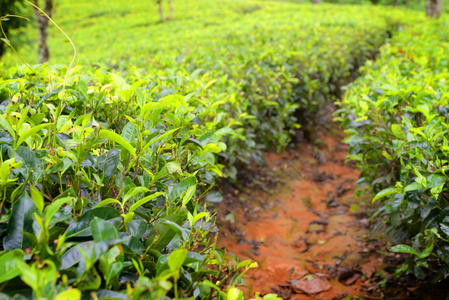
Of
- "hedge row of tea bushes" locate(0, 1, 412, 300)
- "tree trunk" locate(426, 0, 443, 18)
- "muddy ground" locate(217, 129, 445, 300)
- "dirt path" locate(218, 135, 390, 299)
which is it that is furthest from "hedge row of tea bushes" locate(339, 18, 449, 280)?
"tree trunk" locate(426, 0, 443, 18)

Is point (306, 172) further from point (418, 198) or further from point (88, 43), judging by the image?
point (88, 43)

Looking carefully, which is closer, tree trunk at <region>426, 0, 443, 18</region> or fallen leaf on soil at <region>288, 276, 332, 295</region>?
fallen leaf on soil at <region>288, 276, 332, 295</region>

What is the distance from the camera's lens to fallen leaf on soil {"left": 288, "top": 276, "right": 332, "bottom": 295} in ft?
8.52

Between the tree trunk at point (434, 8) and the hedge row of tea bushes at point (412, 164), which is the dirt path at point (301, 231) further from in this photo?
the tree trunk at point (434, 8)

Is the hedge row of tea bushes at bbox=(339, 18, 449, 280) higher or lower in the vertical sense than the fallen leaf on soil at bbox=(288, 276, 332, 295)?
higher

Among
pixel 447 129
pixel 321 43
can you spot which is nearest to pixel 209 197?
pixel 447 129

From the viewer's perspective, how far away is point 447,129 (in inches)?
76.7

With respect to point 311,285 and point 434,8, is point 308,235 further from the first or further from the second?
point 434,8

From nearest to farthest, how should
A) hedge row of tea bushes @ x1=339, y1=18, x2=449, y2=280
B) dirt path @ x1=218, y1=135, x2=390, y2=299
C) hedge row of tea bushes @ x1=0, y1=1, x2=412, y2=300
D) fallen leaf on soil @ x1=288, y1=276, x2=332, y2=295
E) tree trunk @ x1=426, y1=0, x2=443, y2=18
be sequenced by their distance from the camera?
hedge row of tea bushes @ x1=0, y1=1, x2=412, y2=300 < hedge row of tea bushes @ x1=339, y1=18, x2=449, y2=280 < fallen leaf on soil @ x1=288, y1=276, x2=332, y2=295 < dirt path @ x1=218, y1=135, x2=390, y2=299 < tree trunk @ x1=426, y1=0, x2=443, y2=18

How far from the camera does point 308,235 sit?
3.42 meters

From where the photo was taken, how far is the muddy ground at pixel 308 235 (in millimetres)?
2609

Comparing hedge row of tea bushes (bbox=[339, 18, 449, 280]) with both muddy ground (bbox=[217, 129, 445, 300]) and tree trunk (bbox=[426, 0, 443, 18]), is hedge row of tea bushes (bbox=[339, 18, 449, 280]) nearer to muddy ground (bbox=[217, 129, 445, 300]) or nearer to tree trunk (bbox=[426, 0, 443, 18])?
muddy ground (bbox=[217, 129, 445, 300])

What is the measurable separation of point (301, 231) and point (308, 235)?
98 mm

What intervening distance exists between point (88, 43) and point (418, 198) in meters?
12.4
